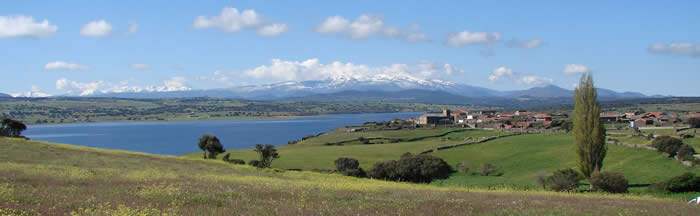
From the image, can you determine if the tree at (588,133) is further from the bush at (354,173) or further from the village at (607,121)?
the village at (607,121)

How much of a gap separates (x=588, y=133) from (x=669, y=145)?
46.8 feet

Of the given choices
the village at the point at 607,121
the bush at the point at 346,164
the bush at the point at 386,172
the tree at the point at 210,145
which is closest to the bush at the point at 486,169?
the bush at the point at 386,172

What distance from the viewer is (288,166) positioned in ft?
247

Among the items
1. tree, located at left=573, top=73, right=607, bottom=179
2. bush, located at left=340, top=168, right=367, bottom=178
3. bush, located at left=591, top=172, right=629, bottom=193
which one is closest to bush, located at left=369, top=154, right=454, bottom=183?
bush, located at left=340, top=168, right=367, bottom=178

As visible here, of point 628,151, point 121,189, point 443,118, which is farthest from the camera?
point 443,118

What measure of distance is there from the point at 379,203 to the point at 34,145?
42.5m

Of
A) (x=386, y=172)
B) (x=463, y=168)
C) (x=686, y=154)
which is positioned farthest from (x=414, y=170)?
(x=686, y=154)

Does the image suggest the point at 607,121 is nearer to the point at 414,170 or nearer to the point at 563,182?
the point at 414,170

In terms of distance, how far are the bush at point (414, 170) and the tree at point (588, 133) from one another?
18.9m

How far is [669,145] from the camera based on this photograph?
48.7m

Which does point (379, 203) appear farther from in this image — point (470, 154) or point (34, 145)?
point (470, 154)

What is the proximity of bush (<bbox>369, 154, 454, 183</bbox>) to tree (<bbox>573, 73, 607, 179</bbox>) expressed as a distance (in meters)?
18.9

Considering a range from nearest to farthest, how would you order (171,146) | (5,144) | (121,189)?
(121,189) → (5,144) → (171,146)

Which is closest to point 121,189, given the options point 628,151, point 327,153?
point 628,151
